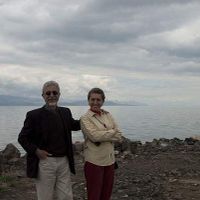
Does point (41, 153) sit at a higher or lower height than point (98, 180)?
higher

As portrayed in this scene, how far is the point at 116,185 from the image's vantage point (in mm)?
10516

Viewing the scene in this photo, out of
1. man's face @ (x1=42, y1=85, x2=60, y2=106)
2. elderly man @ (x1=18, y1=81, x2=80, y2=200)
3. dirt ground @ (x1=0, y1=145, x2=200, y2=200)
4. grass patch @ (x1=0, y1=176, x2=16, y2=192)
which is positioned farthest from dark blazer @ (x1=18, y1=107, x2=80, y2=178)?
grass patch @ (x1=0, y1=176, x2=16, y2=192)

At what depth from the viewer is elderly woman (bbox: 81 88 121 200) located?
6.50 meters

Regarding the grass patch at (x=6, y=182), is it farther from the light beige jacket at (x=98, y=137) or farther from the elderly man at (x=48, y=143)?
the light beige jacket at (x=98, y=137)

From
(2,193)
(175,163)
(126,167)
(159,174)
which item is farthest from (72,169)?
(175,163)

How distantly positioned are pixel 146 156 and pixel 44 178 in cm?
945

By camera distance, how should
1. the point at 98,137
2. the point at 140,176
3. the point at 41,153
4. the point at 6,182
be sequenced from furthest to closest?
the point at 140,176
the point at 6,182
the point at 98,137
the point at 41,153

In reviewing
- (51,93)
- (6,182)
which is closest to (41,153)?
(51,93)

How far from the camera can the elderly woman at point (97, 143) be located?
21.3ft

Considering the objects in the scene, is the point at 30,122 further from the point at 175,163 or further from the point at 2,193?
the point at 175,163

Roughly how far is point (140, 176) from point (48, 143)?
582cm

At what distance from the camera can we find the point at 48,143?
20.4 feet

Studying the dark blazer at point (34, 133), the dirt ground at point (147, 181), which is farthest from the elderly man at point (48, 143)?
the dirt ground at point (147, 181)

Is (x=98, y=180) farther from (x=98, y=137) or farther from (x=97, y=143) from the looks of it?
(x=98, y=137)
